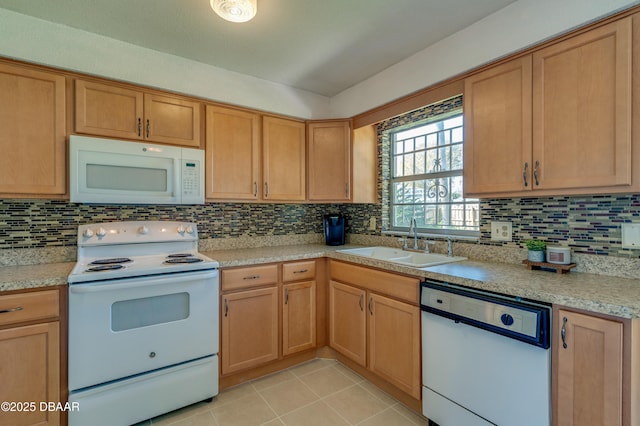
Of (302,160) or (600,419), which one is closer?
(600,419)

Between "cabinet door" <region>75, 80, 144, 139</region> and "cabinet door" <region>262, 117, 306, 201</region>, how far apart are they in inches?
37.1

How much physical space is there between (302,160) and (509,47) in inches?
67.2

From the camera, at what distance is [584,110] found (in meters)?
1.37

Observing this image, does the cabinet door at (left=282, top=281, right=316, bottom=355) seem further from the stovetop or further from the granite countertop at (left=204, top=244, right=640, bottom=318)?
the stovetop

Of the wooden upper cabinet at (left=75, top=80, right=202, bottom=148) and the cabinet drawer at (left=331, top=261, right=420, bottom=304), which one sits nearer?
the cabinet drawer at (left=331, top=261, right=420, bottom=304)

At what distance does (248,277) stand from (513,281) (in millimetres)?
1613

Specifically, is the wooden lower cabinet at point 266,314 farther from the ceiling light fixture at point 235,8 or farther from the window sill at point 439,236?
the ceiling light fixture at point 235,8

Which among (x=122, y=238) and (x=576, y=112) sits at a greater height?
(x=576, y=112)

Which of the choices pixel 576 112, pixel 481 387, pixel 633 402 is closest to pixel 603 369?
pixel 633 402

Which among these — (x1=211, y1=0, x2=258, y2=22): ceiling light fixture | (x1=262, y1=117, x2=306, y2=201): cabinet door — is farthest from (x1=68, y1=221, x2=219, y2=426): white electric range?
(x1=211, y1=0, x2=258, y2=22): ceiling light fixture

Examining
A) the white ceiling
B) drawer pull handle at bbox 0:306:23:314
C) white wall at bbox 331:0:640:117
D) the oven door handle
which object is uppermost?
the white ceiling

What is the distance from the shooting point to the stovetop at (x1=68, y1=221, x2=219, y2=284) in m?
1.70

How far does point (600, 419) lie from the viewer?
1107mm

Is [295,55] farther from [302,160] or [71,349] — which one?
[71,349]
